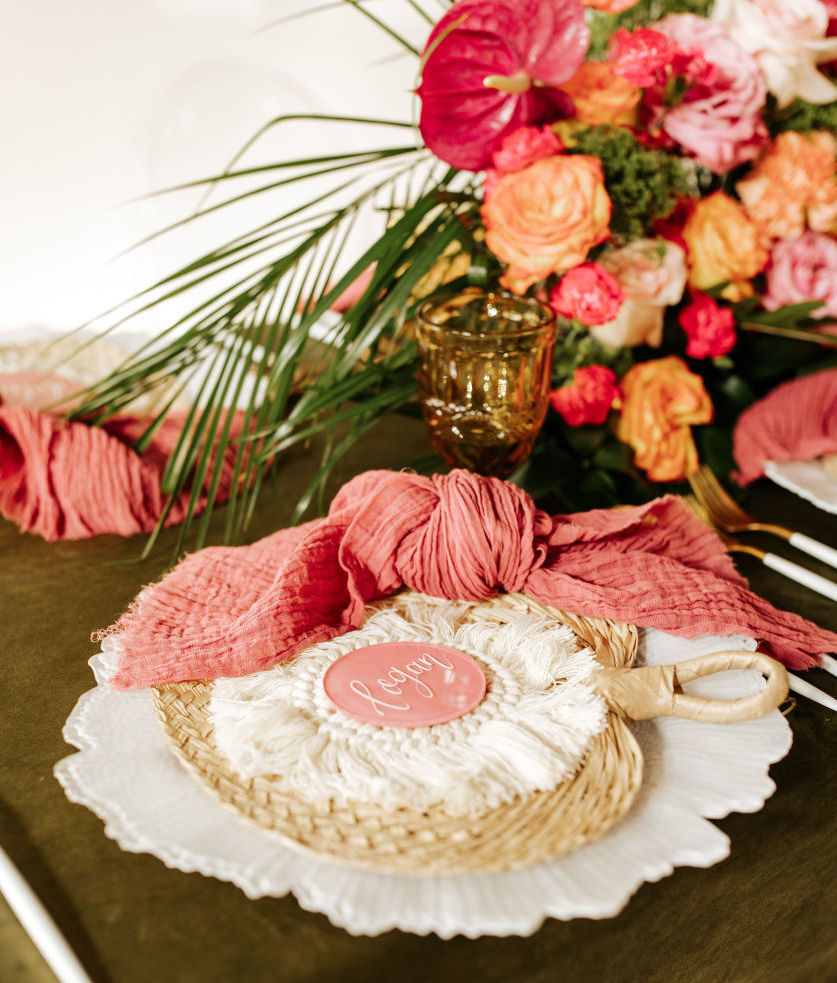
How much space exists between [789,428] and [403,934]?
24.7 inches

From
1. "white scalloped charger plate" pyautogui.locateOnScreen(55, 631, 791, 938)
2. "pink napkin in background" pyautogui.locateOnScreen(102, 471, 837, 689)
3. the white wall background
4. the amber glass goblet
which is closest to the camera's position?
"white scalloped charger plate" pyautogui.locateOnScreen(55, 631, 791, 938)

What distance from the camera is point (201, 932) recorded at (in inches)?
14.5

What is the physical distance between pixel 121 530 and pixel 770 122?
2.47 ft

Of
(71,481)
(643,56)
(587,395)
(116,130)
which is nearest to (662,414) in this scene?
(587,395)

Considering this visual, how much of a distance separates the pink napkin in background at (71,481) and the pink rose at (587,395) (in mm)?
370

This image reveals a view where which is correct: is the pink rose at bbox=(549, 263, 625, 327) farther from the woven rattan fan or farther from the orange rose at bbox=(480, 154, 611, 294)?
the woven rattan fan

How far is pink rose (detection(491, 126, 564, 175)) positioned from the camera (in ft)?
2.30

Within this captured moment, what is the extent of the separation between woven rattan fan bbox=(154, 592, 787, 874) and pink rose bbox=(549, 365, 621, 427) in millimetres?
330

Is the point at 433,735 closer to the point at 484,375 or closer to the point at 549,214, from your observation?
the point at 484,375

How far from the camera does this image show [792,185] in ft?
2.72

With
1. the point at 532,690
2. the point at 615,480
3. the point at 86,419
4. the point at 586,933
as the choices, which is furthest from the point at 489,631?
the point at 86,419

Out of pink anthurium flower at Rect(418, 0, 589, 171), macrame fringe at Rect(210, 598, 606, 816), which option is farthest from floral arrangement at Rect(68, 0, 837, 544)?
macrame fringe at Rect(210, 598, 606, 816)

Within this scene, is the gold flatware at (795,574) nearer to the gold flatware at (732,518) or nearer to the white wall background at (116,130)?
the gold flatware at (732,518)

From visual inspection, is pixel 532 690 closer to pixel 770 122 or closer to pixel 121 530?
pixel 121 530
